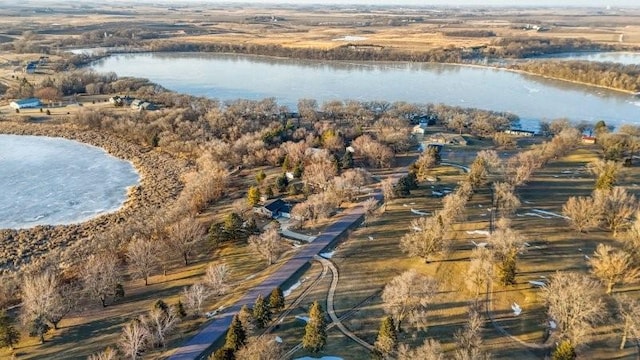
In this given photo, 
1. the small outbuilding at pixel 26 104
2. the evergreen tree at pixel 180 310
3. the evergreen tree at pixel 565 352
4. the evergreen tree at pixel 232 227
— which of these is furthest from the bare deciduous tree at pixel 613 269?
the small outbuilding at pixel 26 104

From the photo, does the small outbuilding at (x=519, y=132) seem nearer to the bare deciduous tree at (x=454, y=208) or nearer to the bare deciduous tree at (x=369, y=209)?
the bare deciduous tree at (x=454, y=208)

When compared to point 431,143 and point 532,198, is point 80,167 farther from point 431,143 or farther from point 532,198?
point 532,198

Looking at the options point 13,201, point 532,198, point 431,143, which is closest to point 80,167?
point 13,201

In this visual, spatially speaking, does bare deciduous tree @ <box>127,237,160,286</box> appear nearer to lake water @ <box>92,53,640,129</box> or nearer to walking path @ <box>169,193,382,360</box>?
walking path @ <box>169,193,382,360</box>

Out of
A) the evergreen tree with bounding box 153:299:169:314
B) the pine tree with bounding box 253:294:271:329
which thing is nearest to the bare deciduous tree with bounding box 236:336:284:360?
the pine tree with bounding box 253:294:271:329

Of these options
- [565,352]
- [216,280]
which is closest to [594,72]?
[565,352]
